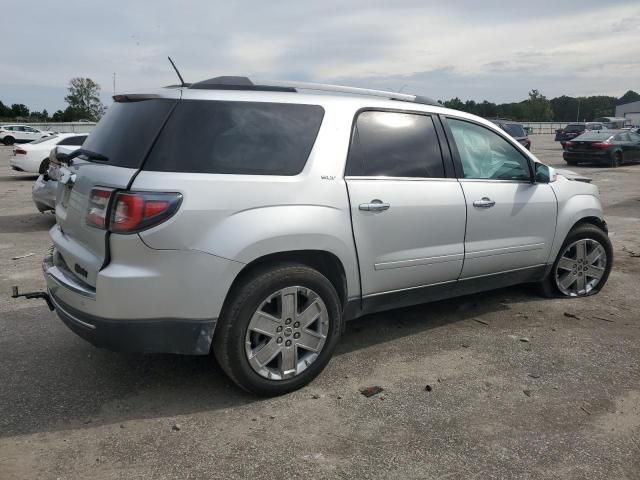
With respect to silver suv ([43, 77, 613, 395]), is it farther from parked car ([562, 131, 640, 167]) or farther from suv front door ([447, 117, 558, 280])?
parked car ([562, 131, 640, 167])

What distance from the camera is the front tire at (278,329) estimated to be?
10.5ft

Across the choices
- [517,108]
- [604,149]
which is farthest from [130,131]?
[517,108]

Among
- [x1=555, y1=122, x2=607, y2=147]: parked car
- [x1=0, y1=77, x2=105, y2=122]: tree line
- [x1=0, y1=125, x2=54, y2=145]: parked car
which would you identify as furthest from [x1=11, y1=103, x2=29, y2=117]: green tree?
[x1=555, y1=122, x2=607, y2=147]: parked car

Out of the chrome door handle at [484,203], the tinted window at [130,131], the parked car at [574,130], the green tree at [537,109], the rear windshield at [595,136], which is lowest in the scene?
the chrome door handle at [484,203]

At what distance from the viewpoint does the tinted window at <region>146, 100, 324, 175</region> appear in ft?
10.3

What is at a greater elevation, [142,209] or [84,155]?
[84,155]

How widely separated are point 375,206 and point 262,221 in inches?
33.4

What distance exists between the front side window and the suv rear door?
7.33ft

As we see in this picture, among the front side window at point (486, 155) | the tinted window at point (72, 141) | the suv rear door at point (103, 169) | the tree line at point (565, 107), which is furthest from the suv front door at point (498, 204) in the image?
the tree line at point (565, 107)

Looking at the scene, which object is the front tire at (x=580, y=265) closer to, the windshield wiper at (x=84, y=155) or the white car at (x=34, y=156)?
the windshield wiper at (x=84, y=155)

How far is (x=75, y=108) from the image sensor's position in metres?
90.1

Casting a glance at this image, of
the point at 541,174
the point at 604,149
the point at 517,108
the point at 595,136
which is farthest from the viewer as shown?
the point at 517,108

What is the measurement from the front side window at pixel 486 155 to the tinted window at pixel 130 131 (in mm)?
2212

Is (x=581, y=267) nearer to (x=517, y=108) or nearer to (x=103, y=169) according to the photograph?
(x=103, y=169)
